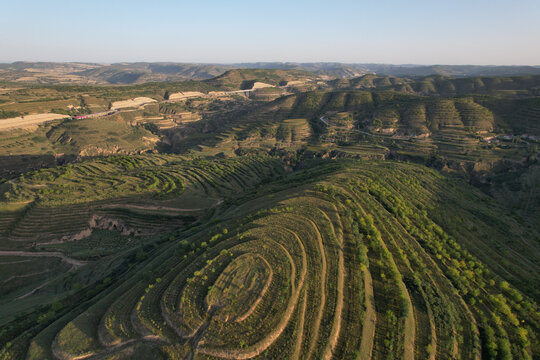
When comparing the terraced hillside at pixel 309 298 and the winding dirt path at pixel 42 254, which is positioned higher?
the terraced hillside at pixel 309 298

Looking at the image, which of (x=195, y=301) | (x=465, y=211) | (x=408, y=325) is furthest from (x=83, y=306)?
(x=465, y=211)

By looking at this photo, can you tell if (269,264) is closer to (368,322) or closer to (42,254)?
(368,322)

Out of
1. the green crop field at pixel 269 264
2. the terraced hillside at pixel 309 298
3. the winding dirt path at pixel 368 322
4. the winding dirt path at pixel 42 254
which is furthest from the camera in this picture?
the winding dirt path at pixel 42 254

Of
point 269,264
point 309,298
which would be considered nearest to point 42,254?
point 269,264

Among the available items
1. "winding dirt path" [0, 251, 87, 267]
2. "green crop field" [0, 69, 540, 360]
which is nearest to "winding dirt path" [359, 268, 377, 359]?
"green crop field" [0, 69, 540, 360]

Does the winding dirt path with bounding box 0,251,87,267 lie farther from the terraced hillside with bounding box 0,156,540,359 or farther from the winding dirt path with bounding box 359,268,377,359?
the winding dirt path with bounding box 359,268,377,359

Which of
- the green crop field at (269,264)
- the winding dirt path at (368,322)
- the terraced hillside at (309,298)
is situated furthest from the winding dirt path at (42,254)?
the winding dirt path at (368,322)

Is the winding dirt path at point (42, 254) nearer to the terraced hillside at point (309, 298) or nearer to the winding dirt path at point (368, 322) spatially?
the terraced hillside at point (309, 298)

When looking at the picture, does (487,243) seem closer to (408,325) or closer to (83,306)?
(408,325)

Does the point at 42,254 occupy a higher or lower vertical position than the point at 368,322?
lower
